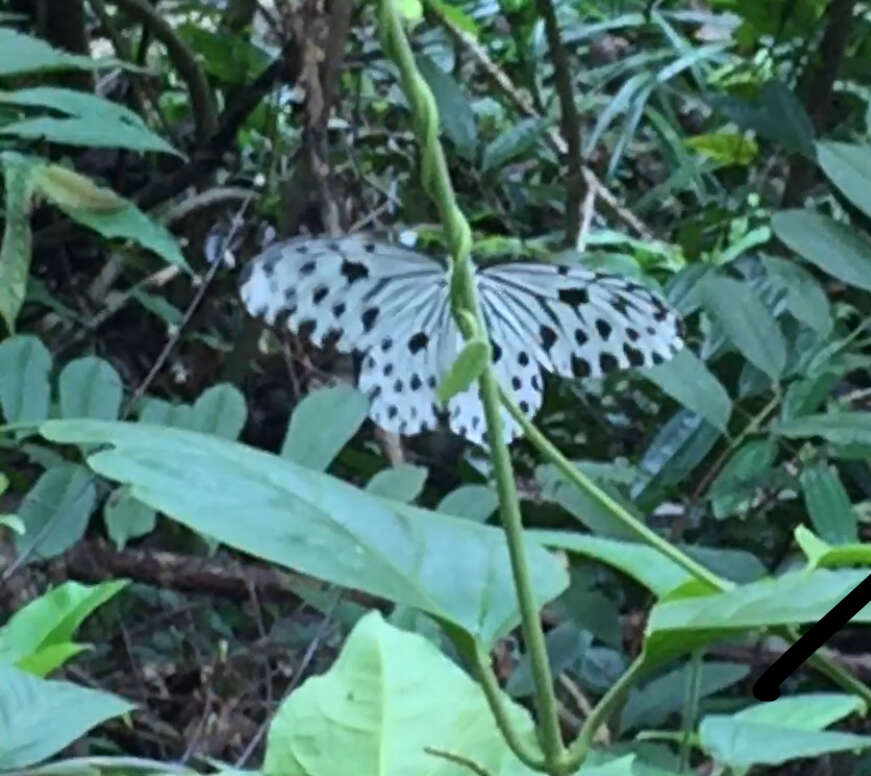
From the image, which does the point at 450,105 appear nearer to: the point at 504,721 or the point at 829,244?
the point at 829,244

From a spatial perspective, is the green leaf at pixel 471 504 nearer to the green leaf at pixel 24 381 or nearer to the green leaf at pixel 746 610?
the green leaf at pixel 24 381

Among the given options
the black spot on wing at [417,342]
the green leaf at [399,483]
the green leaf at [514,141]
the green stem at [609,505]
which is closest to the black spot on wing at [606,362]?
the black spot on wing at [417,342]

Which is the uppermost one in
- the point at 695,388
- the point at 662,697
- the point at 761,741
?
the point at 761,741

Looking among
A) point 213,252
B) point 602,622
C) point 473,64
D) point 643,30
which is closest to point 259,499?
point 602,622

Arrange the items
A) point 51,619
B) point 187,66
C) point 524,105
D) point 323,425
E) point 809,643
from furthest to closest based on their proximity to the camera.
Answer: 1. point 524,105
2. point 187,66
3. point 323,425
4. point 51,619
5. point 809,643

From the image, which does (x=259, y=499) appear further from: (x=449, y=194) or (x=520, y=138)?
(x=520, y=138)

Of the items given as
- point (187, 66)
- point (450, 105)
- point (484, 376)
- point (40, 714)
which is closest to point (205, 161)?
point (187, 66)
